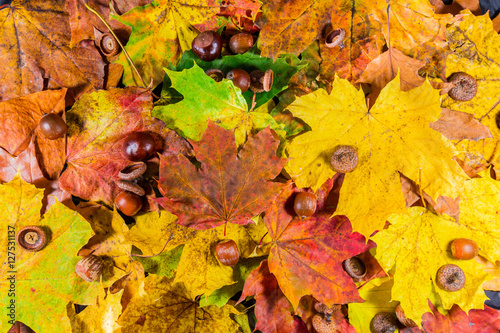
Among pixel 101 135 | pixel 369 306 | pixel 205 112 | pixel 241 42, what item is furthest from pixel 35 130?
pixel 369 306

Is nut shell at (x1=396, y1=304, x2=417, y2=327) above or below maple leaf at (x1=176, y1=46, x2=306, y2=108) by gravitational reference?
below

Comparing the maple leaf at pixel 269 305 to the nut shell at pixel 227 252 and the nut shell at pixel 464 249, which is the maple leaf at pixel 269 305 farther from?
the nut shell at pixel 464 249

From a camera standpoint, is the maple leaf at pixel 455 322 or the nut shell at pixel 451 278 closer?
the nut shell at pixel 451 278

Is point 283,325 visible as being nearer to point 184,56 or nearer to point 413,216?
point 413,216

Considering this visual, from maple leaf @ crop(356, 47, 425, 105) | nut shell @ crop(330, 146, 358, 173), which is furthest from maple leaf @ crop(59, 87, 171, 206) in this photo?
maple leaf @ crop(356, 47, 425, 105)

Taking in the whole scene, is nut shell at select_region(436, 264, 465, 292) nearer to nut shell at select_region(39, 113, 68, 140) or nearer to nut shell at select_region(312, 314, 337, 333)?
nut shell at select_region(312, 314, 337, 333)

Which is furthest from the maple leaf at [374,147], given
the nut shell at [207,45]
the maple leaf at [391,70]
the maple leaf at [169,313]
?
the maple leaf at [169,313]

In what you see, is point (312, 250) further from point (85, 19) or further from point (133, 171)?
point (85, 19)
